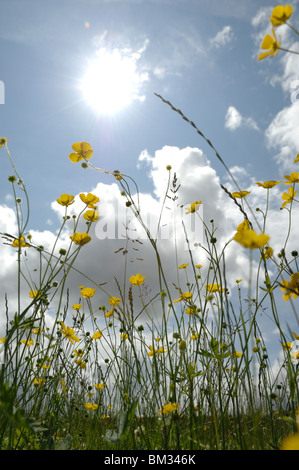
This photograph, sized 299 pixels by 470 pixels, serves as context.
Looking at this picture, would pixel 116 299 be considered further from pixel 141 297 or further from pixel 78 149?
pixel 78 149

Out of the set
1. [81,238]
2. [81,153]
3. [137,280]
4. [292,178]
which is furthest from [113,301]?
[292,178]

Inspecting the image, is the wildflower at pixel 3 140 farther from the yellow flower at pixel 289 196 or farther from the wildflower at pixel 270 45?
the yellow flower at pixel 289 196

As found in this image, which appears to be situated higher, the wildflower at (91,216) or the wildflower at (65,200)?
the wildflower at (65,200)

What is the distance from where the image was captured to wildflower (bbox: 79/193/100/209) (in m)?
1.72

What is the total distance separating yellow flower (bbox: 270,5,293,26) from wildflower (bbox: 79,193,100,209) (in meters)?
1.07

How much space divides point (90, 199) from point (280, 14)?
1.13m

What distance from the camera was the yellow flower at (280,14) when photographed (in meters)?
1.19

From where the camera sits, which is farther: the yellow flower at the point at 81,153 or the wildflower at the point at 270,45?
the yellow flower at the point at 81,153

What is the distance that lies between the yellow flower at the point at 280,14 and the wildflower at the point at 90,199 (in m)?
1.07

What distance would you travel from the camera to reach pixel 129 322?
1835mm

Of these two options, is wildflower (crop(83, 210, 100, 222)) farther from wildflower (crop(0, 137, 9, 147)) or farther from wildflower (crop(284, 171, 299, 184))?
wildflower (crop(284, 171, 299, 184))

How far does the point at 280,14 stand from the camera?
1206mm

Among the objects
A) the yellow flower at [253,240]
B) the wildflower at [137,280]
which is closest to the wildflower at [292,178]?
the wildflower at [137,280]
